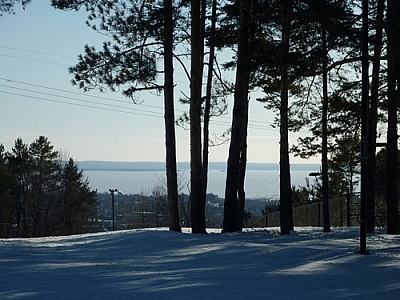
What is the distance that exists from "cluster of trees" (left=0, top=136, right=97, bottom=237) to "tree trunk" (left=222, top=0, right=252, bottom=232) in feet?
117

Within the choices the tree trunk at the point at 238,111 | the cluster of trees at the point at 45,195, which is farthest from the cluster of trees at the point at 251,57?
the cluster of trees at the point at 45,195

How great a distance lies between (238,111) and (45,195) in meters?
41.0

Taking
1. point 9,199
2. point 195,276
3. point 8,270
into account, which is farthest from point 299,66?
point 9,199

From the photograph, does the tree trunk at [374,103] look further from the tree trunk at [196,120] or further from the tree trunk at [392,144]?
the tree trunk at [196,120]

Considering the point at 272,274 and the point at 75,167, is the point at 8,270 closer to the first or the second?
the point at 272,274

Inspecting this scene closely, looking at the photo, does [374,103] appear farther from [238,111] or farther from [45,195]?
[45,195]

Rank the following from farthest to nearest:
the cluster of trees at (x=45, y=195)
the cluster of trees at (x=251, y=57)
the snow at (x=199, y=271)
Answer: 1. the cluster of trees at (x=45, y=195)
2. the cluster of trees at (x=251, y=57)
3. the snow at (x=199, y=271)

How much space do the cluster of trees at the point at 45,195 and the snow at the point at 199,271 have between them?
40134mm

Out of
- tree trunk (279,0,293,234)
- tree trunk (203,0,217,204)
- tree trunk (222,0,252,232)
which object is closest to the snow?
tree trunk (222,0,252,232)

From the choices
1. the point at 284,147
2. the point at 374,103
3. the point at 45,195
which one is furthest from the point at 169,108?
the point at 45,195

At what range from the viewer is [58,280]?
30.6 ft

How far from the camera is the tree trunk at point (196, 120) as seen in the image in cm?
1877

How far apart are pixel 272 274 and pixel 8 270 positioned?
14.5 ft

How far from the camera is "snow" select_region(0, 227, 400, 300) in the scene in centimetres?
844
